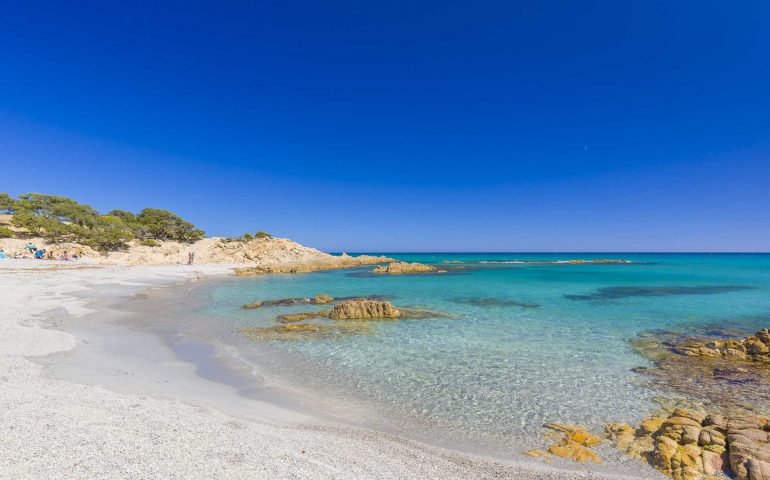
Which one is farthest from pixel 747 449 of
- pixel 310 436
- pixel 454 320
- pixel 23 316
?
pixel 23 316

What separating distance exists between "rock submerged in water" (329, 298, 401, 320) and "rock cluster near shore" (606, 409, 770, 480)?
1191 cm

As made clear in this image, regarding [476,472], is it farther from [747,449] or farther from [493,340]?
[493,340]

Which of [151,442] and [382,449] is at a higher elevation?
[151,442]

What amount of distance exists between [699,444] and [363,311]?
44.5 feet

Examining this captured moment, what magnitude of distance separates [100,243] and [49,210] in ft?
44.0

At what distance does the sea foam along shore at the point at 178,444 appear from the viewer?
423 centimetres

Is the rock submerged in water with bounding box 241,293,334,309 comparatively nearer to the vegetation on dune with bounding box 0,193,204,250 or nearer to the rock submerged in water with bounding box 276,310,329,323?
the rock submerged in water with bounding box 276,310,329,323

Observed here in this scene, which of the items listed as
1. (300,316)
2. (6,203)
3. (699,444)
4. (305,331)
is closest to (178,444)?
(699,444)

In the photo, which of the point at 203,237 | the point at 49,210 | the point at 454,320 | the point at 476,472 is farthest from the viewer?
the point at 203,237

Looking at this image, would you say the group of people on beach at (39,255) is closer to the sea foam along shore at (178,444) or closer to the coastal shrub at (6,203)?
the coastal shrub at (6,203)

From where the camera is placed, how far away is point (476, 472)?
17.0 feet

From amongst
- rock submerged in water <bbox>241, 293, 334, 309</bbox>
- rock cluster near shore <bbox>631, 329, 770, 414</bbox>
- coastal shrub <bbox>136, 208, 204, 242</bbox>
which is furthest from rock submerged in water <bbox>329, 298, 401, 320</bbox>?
coastal shrub <bbox>136, 208, 204, 242</bbox>

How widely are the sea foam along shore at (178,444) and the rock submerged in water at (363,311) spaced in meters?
10.0

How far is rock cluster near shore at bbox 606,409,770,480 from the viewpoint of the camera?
5.10m
